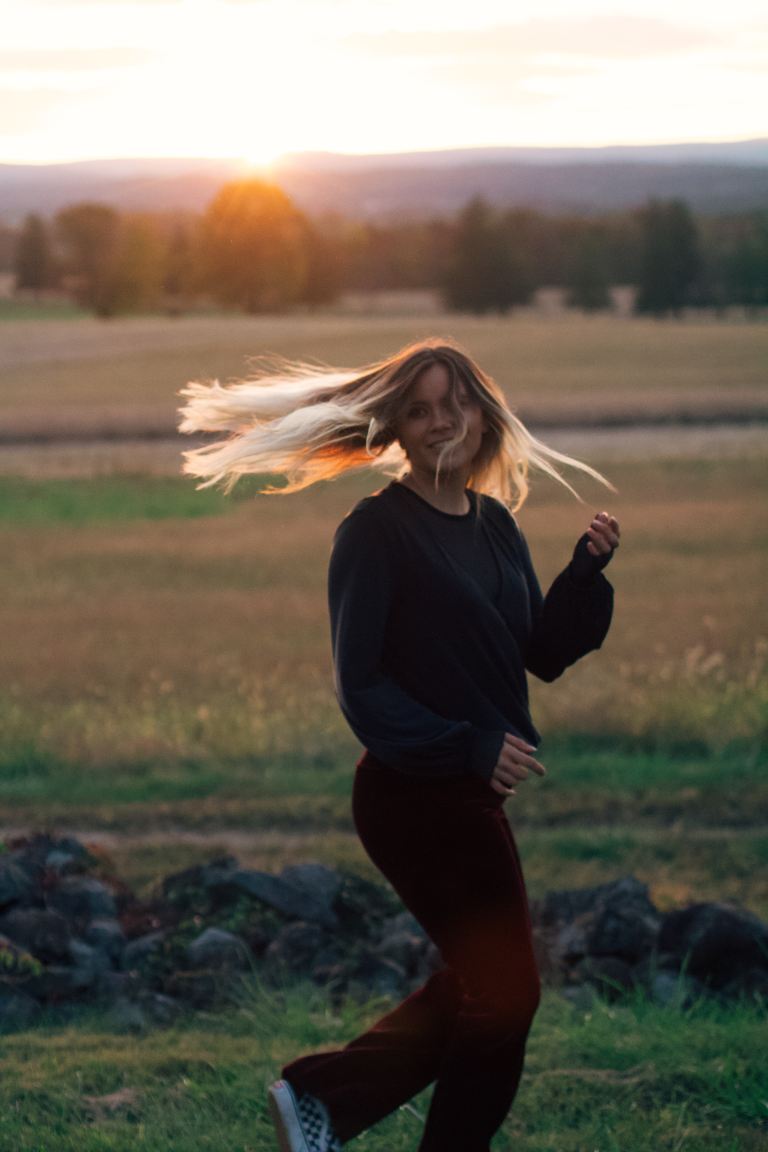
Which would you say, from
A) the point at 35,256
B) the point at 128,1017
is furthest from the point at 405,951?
the point at 35,256

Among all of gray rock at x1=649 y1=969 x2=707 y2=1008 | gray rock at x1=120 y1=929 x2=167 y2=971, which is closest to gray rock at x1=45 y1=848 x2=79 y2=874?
gray rock at x1=120 y1=929 x2=167 y2=971

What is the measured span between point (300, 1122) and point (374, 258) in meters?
82.8

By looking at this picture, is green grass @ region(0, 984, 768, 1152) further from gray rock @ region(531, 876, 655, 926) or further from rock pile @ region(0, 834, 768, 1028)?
gray rock @ region(531, 876, 655, 926)

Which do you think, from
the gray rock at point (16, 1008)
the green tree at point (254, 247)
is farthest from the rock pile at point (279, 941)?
the green tree at point (254, 247)

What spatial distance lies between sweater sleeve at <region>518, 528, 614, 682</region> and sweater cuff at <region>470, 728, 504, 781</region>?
429 mm

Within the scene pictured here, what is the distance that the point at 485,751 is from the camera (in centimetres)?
405

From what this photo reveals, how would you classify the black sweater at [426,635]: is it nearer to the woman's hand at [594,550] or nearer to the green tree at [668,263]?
the woman's hand at [594,550]

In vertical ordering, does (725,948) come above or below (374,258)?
below

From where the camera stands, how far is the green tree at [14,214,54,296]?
270 feet

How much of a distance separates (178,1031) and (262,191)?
6970 cm

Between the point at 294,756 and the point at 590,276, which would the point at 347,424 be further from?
Answer: the point at 590,276

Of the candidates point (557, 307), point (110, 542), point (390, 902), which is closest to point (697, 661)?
point (390, 902)

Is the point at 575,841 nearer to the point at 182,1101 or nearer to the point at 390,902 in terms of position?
the point at 390,902

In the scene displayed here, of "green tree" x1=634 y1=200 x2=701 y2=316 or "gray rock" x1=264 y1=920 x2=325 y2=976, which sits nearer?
"gray rock" x1=264 y1=920 x2=325 y2=976
